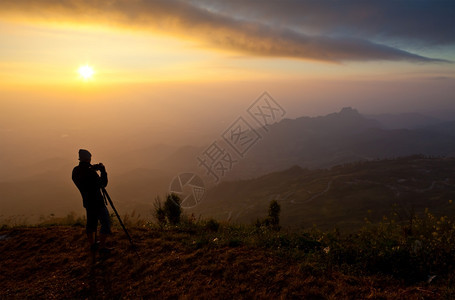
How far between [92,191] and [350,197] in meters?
165

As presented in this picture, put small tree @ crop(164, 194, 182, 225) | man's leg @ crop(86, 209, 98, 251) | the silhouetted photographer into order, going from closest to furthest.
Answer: the silhouetted photographer → man's leg @ crop(86, 209, 98, 251) → small tree @ crop(164, 194, 182, 225)

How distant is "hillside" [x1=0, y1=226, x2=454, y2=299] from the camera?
5.20 meters

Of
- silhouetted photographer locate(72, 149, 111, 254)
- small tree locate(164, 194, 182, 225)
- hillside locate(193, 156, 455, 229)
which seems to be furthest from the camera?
hillside locate(193, 156, 455, 229)

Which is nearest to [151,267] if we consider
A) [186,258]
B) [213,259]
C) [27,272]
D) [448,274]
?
[186,258]

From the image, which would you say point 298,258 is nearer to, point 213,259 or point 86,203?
point 213,259

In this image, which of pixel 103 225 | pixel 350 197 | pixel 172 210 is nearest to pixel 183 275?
pixel 103 225

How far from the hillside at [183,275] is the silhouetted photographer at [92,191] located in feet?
2.25

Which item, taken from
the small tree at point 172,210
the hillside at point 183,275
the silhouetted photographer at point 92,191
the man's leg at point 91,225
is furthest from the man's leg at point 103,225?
the small tree at point 172,210

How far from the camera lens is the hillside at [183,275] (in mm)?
5199

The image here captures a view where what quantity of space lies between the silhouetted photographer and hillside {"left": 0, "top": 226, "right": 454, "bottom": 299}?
0.69m

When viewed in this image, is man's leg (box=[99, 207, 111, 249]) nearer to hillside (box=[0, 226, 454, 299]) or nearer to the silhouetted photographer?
the silhouetted photographer

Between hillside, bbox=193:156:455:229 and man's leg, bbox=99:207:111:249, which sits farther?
hillside, bbox=193:156:455:229

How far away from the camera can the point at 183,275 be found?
609 cm

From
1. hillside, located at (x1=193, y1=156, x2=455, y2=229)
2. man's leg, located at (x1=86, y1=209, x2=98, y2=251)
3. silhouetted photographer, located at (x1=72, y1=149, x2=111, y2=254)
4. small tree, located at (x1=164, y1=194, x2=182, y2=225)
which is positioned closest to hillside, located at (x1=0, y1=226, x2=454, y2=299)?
man's leg, located at (x1=86, y1=209, x2=98, y2=251)
